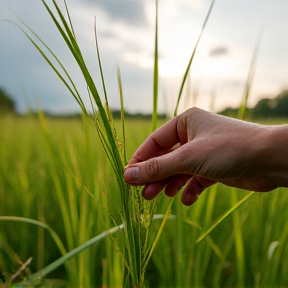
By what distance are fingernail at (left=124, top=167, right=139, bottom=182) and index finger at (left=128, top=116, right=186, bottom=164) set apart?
19cm

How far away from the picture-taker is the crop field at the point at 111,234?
1.02 metres

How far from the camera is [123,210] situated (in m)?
0.62

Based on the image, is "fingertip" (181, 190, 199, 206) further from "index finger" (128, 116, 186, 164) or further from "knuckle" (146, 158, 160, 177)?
"knuckle" (146, 158, 160, 177)

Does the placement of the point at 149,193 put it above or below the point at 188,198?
above

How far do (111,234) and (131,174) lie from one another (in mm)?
203

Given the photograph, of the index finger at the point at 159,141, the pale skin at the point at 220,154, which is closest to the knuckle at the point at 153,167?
the pale skin at the point at 220,154

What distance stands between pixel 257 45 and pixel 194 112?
330mm

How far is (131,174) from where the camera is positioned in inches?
25.8

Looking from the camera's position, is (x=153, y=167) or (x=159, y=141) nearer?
(x=153, y=167)

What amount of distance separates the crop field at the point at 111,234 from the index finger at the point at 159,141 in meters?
0.10

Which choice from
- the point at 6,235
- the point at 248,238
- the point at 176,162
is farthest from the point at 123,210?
the point at 6,235

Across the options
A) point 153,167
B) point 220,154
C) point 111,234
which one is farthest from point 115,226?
point 220,154

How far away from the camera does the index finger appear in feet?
2.90

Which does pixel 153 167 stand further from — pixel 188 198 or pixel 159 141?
pixel 188 198
